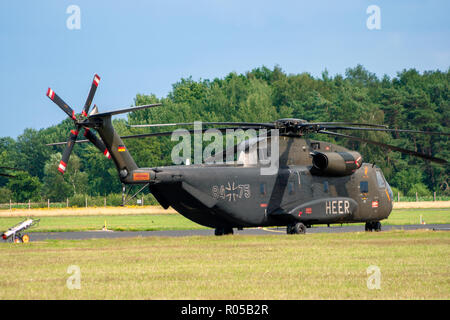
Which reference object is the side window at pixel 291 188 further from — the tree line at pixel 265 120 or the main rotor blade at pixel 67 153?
the tree line at pixel 265 120

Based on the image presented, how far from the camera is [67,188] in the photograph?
358ft

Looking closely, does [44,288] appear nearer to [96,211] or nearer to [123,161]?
[123,161]

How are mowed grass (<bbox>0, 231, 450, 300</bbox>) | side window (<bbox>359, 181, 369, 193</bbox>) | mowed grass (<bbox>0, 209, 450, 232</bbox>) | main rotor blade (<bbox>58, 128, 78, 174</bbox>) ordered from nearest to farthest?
mowed grass (<bbox>0, 231, 450, 300</bbox>), main rotor blade (<bbox>58, 128, 78, 174</bbox>), side window (<bbox>359, 181, 369, 193</bbox>), mowed grass (<bbox>0, 209, 450, 232</bbox>)

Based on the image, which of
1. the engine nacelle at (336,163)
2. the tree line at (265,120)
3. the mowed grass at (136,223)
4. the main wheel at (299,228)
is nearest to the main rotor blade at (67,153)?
the main wheel at (299,228)

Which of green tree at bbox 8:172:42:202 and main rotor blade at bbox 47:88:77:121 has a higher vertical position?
main rotor blade at bbox 47:88:77:121

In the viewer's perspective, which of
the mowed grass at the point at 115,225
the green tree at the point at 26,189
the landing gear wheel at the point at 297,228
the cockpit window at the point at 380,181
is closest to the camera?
the landing gear wheel at the point at 297,228

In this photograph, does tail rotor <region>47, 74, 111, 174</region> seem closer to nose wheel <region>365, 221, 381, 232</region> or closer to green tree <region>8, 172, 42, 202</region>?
nose wheel <region>365, 221, 381, 232</region>

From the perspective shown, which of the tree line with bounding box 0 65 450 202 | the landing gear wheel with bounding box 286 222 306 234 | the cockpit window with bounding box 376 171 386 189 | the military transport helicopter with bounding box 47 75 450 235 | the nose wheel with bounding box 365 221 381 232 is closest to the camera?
the military transport helicopter with bounding box 47 75 450 235

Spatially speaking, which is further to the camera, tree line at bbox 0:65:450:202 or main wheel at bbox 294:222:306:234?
tree line at bbox 0:65:450:202

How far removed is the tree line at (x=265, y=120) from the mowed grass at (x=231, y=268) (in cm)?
7188

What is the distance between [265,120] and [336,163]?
3289 inches

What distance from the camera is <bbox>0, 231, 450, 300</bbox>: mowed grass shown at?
48.7ft

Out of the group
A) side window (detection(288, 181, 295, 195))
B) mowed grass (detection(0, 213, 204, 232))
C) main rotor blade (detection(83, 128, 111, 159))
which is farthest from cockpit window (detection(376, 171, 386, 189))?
main rotor blade (detection(83, 128, 111, 159))

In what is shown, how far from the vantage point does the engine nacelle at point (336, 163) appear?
1257 inches
